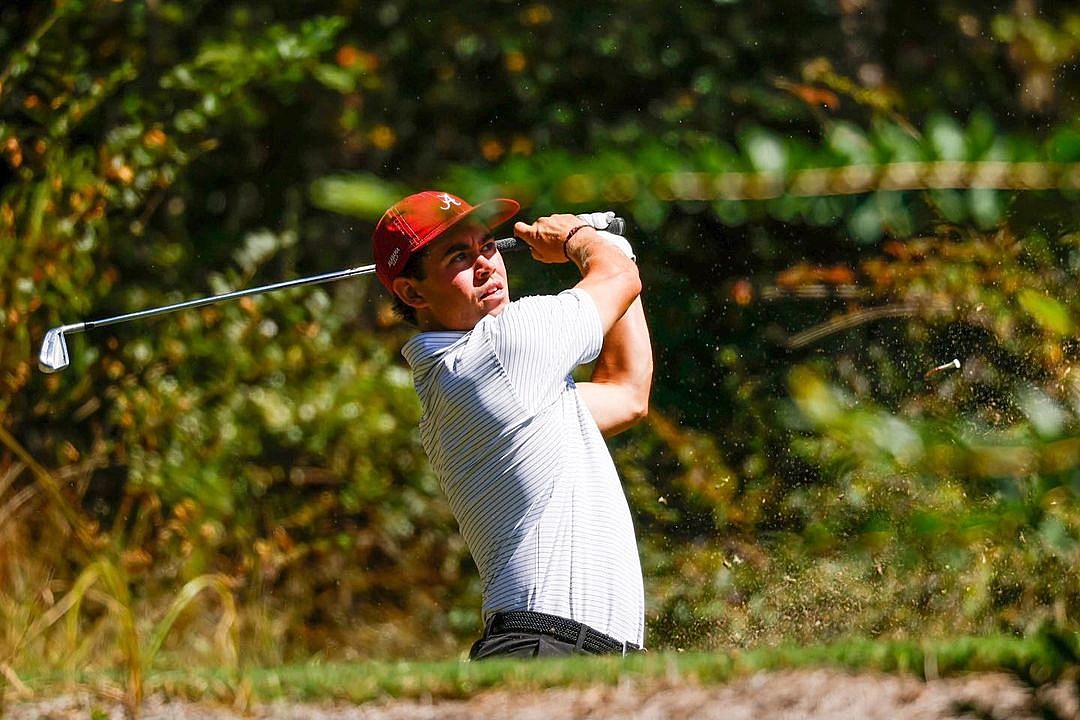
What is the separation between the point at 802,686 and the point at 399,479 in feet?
13.4

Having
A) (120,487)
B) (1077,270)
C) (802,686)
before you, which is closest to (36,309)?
(120,487)

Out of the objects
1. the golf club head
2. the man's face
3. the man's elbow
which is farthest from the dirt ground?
the golf club head

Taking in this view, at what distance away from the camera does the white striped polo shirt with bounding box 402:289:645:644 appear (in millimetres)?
3314

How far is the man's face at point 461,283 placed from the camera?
11.8 feet

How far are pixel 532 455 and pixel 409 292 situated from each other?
614 mm

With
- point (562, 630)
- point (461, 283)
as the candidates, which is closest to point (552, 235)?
point (461, 283)

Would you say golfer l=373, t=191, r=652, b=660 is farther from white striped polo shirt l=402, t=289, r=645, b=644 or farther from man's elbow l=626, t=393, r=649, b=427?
man's elbow l=626, t=393, r=649, b=427

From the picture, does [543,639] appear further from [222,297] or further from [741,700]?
[222,297]

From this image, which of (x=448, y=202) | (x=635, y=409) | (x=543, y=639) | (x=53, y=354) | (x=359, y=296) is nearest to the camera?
(x=448, y=202)

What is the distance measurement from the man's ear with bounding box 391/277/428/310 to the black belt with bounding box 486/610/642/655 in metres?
0.83

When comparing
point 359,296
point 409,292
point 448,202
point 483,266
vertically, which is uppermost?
point 448,202

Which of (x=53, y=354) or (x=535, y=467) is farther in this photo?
(x=53, y=354)

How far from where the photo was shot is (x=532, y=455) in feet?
11.1

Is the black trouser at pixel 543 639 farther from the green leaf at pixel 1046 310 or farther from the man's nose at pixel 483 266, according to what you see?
the green leaf at pixel 1046 310
